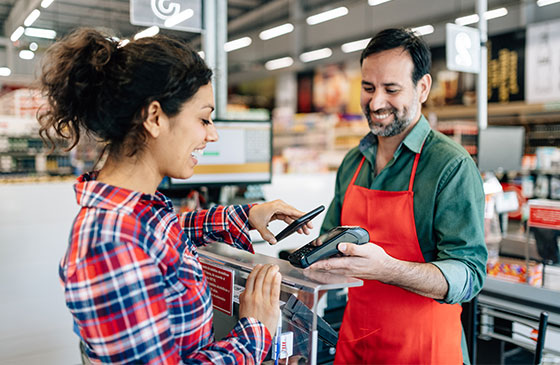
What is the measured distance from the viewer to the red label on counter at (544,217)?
242 centimetres

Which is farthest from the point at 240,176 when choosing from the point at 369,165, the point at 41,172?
the point at 41,172

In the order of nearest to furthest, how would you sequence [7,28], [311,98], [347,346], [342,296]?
1. [347,346]
2. [342,296]
3. [7,28]
4. [311,98]

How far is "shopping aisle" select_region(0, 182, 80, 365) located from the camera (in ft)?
10.0

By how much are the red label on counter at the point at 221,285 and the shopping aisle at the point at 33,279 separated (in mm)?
2327

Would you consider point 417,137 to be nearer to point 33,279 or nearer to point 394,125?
point 394,125

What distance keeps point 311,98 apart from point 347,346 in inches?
526

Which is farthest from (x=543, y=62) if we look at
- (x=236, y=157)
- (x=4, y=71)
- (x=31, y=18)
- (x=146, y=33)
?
(x=4, y=71)

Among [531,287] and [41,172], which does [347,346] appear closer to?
[531,287]

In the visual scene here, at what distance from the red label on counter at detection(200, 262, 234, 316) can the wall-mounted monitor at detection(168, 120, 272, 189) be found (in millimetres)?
1498

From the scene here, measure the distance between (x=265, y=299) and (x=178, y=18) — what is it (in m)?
2.15

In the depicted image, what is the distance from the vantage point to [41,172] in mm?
8188

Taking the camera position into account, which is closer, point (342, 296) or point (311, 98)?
point (342, 296)

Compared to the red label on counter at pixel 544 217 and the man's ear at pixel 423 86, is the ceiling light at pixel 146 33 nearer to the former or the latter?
the man's ear at pixel 423 86

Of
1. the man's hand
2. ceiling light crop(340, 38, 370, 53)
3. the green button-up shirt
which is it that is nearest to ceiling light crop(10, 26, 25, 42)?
ceiling light crop(340, 38, 370, 53)
